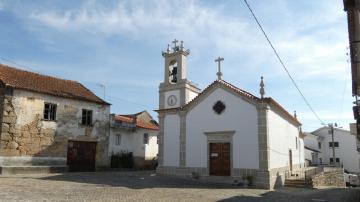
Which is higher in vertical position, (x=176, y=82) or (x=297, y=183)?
(x=176, y=82)

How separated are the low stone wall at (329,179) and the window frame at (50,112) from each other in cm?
1803

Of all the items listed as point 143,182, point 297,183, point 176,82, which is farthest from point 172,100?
point 297,183

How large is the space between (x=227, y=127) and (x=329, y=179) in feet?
42.0

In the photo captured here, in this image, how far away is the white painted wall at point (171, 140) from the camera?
22.7m

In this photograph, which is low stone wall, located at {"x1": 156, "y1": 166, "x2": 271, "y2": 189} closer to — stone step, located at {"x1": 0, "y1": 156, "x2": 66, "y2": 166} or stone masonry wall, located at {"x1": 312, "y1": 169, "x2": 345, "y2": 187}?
stone masonry wall, located at {"x1": 312, "y1": 169, "x2": 345, "y2": 187}

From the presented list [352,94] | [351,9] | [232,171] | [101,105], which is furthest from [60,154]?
[351,9]

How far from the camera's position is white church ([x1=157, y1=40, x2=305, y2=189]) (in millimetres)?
19641

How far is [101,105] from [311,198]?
59.2 ft

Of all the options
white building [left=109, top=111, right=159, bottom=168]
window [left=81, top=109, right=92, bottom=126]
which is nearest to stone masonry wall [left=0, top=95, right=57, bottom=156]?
window [left=81, top=109, right=92, bottom=126]

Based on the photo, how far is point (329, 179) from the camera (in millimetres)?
28219

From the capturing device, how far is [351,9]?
10.5m

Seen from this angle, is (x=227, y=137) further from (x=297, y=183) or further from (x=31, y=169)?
(x=31, y=169)

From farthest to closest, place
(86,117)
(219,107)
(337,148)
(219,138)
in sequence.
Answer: (337,148) → (86,117) → (219,107) → (219,138)

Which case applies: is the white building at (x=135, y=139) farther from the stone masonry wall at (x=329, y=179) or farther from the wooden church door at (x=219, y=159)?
the stone masonry wall at (x=329, y=179)
